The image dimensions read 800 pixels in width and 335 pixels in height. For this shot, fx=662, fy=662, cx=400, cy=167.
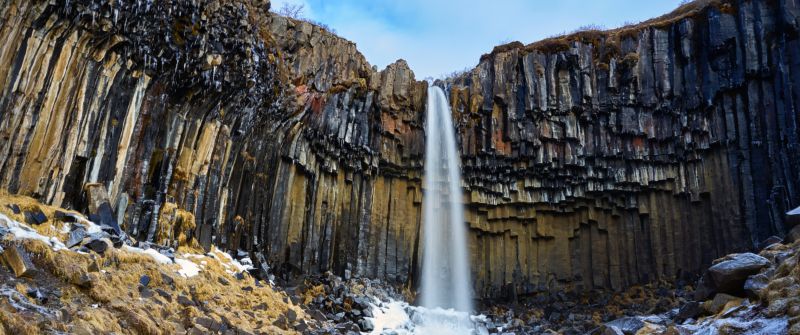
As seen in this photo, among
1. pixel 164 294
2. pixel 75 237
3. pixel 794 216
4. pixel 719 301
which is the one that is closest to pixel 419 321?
pixel 164 294

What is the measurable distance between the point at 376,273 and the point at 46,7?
1696cm

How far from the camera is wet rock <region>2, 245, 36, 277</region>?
460 inches

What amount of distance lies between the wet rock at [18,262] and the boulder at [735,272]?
13.0m

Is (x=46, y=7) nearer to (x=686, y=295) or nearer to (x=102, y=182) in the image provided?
(x=102, y=182)

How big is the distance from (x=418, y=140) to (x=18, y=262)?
20109mm

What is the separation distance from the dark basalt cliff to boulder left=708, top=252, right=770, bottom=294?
12862mm

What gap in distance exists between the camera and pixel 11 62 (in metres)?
14.7

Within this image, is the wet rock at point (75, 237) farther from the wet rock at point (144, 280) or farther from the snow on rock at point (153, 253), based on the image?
the wet rock at point (144, 280)

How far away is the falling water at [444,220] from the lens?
29984mm

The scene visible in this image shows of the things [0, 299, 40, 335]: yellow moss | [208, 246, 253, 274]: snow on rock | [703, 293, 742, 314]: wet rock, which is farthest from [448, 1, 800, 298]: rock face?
[0, 299, 40, 335]: yellow moss

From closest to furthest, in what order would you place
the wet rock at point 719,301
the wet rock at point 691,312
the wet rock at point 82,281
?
the wet rock at point 82,281 → the wet rock at point 719,301 → the wet rock at point 691,312

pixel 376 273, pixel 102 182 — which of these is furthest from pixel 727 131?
pixel 102 182

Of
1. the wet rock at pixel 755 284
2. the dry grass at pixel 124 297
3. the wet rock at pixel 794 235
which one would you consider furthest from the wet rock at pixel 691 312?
the dry grass at pixel 124 297

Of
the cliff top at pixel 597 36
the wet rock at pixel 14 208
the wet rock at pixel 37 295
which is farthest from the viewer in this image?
the cliff top at pixel 597 36
